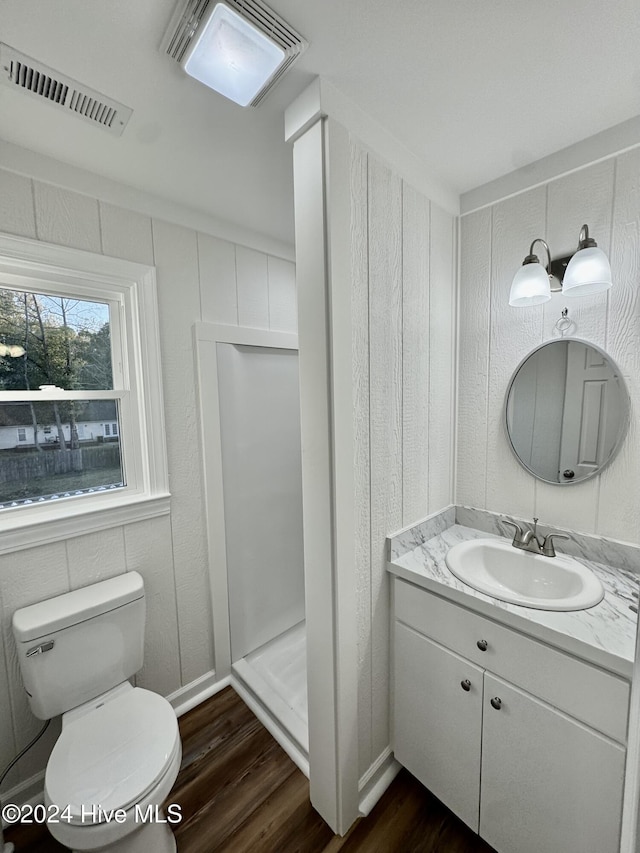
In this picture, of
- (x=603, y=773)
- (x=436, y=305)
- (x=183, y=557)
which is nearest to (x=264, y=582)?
(x=183, y=557)

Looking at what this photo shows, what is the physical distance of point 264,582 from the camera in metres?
2.15

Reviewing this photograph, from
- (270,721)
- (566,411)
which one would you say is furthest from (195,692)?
(566,411)

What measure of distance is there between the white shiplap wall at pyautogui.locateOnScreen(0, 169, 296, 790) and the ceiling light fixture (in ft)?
2.57

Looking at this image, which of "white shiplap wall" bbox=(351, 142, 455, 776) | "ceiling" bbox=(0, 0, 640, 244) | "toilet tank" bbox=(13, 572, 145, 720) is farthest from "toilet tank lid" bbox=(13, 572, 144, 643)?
"ceiling" bbox=(0, 0, 640, 244)

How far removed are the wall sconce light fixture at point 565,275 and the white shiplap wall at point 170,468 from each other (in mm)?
1281

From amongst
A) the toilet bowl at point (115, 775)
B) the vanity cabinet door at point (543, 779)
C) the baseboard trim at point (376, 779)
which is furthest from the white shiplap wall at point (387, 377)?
the toilet bowl at point (115, 775)

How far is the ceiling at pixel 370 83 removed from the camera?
847mm

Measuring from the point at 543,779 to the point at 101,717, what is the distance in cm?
146

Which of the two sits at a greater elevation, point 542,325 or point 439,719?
point 542,325

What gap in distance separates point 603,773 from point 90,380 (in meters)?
2.15

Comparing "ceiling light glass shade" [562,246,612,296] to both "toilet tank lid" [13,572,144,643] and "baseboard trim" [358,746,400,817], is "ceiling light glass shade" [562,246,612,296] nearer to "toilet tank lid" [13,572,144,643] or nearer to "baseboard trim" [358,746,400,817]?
"baseboard trim" [358,746,400,817]

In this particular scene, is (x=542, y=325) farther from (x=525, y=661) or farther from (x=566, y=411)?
(x=525, y=661)

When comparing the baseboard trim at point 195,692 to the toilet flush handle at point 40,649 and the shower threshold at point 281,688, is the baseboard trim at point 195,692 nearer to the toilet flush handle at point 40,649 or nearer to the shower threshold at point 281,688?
the shower threshold at point 281,688

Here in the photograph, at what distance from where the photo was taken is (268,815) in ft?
4.32
